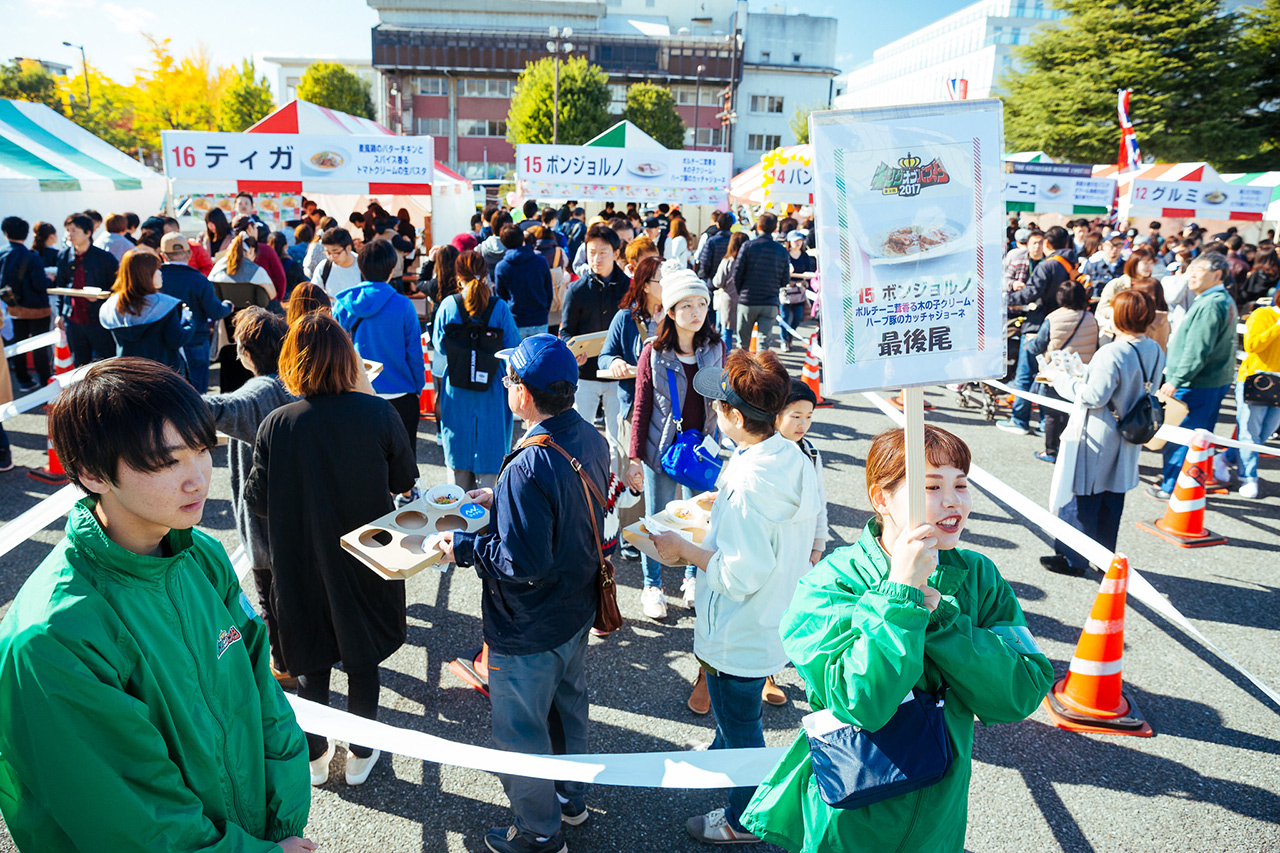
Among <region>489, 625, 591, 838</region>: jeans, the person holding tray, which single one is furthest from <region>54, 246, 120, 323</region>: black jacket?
<region>489, 625, 591, 838</region>: jeans

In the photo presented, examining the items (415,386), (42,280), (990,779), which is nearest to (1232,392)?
(990,779)

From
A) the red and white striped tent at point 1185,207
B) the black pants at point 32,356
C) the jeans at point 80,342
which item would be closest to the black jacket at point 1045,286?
the red and white striped tent at point 1185,207

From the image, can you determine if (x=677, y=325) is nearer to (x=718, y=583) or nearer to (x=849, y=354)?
(x=718, y=583)

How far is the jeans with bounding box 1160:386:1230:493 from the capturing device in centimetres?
671

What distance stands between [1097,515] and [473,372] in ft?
14.2

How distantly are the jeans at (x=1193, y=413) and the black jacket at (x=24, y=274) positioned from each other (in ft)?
39.2

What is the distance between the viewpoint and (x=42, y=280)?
880 centimetres

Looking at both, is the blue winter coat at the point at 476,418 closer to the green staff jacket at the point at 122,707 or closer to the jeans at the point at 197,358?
the jeans at the point at 197,358

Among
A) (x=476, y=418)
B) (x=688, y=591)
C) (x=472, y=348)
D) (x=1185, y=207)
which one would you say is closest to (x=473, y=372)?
(x=472, y=348)

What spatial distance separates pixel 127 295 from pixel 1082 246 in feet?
46.1

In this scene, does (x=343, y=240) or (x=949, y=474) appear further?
(x=343, y=240)

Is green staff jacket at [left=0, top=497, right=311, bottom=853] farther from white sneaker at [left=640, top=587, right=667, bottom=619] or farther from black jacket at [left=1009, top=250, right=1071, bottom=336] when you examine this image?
black jacket at [left=1009, top=250, right=1071, bottom=336]

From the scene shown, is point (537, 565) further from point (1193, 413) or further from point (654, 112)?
point (654, 112)

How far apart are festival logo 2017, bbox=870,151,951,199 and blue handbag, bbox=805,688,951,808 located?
112cm
